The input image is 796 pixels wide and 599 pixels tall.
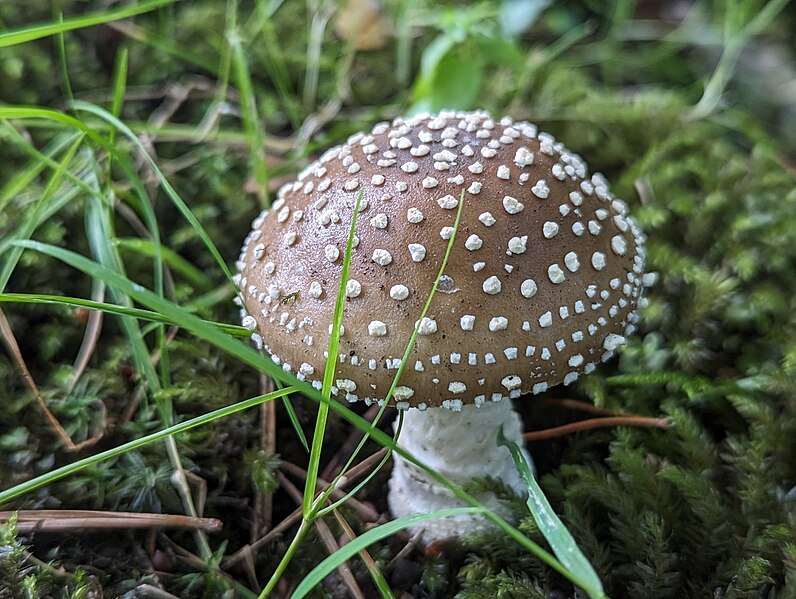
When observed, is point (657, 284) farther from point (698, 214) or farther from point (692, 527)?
point (692, 527)

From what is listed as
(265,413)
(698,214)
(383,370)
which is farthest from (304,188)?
(698,214)

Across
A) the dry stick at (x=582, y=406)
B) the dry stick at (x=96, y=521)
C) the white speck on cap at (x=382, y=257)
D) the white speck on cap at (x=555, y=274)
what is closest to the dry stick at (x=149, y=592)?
the dry stick at (x=96, y=521)

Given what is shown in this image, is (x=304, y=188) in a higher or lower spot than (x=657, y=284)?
higher

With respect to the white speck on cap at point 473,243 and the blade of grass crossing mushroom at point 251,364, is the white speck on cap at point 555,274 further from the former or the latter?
the blade of grass crossing mushroom at point 251,364

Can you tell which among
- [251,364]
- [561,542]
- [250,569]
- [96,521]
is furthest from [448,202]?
[96,521]

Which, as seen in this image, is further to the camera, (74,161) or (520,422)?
(74,161)

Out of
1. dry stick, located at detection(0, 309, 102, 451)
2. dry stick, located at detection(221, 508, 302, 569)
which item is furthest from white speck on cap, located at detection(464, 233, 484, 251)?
dry stick, located at detection(0, 309, 102, 451)
